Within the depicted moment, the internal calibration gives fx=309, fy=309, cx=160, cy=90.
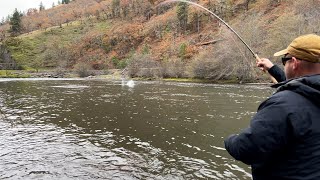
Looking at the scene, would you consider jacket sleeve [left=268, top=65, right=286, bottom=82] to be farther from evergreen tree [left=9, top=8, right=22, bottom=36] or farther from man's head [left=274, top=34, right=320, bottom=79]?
evergreen tree [left=9, top=8, right=22, bottom=36]

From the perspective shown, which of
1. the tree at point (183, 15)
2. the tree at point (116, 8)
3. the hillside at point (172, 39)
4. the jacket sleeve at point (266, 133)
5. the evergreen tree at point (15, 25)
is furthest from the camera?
the tree at point (116, 8)

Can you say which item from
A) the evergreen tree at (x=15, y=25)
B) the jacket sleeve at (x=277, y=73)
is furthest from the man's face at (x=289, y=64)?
the evergreen tree at (x=15, y=25)

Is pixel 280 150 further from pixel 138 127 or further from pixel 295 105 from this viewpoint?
pixel 138 127

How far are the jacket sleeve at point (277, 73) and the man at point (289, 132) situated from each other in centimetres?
136

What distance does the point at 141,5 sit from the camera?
17662 centimetres

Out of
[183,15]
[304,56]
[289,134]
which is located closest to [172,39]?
[183,15]

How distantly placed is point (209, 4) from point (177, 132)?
387 feet

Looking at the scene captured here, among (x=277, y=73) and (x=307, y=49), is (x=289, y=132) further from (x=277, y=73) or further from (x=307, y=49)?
(x=277, y=73)

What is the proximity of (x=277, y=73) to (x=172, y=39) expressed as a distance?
12595cm

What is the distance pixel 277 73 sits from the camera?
13.8 ft

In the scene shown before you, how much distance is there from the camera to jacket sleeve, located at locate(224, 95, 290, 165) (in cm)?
257

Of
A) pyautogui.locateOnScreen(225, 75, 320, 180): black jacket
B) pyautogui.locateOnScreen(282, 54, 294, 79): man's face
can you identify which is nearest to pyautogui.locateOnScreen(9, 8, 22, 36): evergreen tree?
pyautogui.locateOnScreen(282, 54, 294, 79): man's face

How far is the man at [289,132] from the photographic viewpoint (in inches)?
102

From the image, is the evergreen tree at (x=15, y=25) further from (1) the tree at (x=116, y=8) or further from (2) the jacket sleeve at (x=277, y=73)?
(2) the jacket sleeve at (x=277, y=73)
